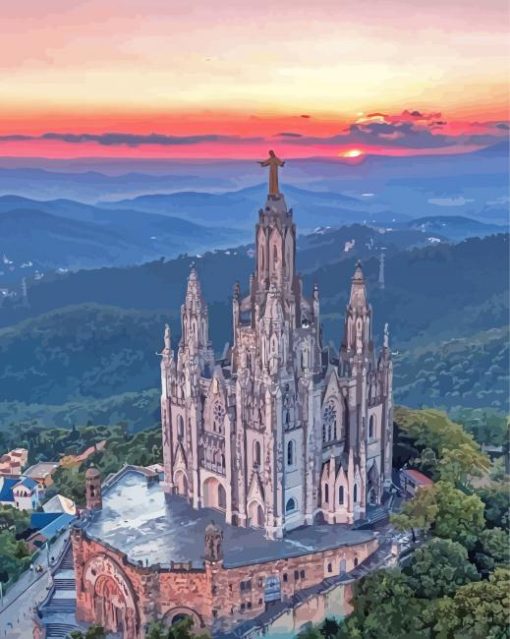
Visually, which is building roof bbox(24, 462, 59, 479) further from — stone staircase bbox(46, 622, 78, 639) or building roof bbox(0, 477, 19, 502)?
stone staircase bbox(46, 622, 78, 639)

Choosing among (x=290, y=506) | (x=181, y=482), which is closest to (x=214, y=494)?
(x=181, y=482)

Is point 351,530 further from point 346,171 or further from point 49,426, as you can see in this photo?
point 49,426

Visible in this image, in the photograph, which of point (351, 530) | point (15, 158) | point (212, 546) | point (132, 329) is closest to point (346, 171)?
point (15, 158)

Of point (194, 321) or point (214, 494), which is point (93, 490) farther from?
point (194, 321)

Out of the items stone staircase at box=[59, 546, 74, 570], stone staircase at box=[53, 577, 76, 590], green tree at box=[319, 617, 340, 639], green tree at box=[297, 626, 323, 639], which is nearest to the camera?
green tree at box=[297, 626, 323, 639]

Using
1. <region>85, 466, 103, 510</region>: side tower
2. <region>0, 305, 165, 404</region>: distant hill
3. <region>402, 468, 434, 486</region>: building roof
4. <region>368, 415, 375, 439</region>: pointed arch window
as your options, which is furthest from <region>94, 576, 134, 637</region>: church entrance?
<region>0, 305, 165, 404</region>: distant hill
